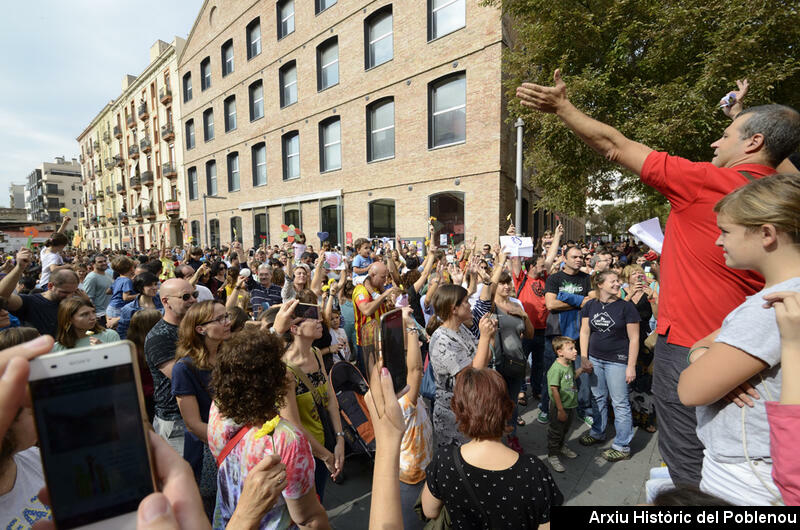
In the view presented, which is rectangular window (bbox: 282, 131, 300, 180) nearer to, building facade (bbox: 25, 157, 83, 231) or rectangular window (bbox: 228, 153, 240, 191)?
rectangular window (bbox: 228, 153, 240, 191)

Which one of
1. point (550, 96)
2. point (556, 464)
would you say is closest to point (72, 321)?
point (550, 96)

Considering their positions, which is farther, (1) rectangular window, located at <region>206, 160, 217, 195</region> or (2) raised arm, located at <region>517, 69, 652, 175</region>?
(1) rectangular window, located at <region>206, 160, 217, 195</region>

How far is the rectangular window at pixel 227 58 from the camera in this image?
73.9ft

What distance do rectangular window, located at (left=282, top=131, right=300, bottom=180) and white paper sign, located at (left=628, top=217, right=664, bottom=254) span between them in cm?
1859

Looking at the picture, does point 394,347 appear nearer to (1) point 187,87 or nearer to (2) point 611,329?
(2) point 611,329

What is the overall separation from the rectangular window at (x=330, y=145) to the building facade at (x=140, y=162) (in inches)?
499

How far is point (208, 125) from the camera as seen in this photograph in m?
24.9

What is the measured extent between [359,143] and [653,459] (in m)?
15.0

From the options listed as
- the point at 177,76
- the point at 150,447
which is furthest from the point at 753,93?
the point at 177,76

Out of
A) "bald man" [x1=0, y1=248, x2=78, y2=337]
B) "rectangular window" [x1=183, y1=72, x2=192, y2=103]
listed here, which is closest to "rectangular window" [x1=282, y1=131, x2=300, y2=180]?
"rectangular window" [x1=183, y1=72, x2=192, y2=103]

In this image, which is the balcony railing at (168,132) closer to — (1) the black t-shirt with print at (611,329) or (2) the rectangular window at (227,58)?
(2) the rectangular window at (227,58)

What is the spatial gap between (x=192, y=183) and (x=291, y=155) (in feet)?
39.8

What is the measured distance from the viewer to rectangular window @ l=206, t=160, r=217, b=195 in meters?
25.0

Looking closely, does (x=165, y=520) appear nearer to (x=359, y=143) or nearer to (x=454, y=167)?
(x=454, y=167)
